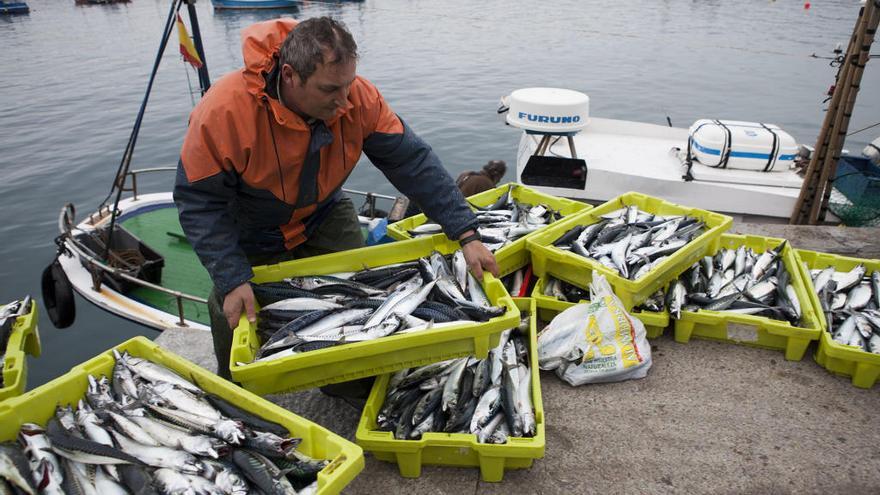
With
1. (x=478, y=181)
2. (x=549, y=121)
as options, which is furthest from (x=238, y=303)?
(x=549, y=121)

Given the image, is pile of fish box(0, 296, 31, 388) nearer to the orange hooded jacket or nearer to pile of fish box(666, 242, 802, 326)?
the orange hooded jacket

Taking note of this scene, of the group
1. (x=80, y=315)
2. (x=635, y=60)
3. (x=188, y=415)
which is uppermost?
(x=188, y=415)

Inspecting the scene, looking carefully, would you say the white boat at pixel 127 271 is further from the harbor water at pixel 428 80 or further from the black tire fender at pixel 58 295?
the harbor water at pixel 428 80

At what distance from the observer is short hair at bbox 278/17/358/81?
89.0 inches

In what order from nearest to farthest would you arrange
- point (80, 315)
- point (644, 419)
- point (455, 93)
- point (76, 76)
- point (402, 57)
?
point (644, 419) → point (80, 315) → point (455, 93) → point (76, 76) → point (402, 57)

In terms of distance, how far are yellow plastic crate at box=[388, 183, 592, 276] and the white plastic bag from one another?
724mm

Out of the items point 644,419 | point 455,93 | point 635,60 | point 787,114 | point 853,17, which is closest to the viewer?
point 644,419

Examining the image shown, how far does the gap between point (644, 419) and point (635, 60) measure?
27.4 metres

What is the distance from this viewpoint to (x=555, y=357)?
3436 mm

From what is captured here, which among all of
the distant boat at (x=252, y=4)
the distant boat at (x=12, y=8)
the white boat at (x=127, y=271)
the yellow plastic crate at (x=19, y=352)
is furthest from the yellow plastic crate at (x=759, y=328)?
the distant boat at (x=12, y=8)

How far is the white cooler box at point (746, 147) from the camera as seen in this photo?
7109 mm

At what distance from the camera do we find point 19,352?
9.80 ft

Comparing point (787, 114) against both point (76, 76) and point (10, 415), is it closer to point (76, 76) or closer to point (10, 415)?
point (10, 415)

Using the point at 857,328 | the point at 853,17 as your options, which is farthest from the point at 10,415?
the point at 853,17
